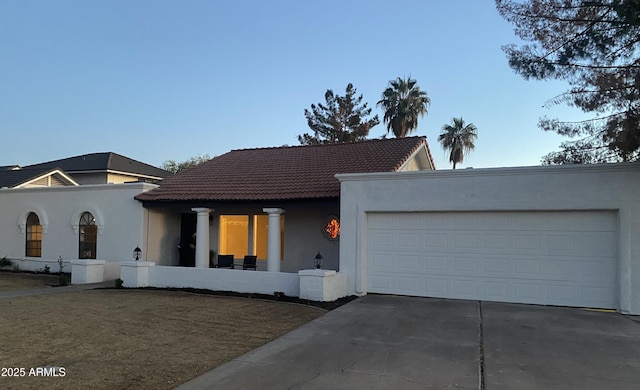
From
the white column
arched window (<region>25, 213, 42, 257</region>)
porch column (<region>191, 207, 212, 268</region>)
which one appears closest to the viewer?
porch column (<region>191, 207, 212, 268</region>)

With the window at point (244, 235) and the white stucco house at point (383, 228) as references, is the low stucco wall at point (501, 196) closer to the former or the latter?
the white stucco house at point (383, 228)

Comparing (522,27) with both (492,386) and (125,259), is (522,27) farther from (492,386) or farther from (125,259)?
(125,259)

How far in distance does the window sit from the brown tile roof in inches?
60.5

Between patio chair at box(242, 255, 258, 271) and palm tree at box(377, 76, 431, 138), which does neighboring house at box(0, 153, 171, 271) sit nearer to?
patio chair at box(242, 255, 258, 271)

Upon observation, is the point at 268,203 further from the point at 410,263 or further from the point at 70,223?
the point at 70,223

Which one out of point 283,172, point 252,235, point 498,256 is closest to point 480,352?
point 498,256

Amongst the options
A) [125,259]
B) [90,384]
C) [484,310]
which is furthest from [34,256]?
[484,310]

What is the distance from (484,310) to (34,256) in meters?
17.3

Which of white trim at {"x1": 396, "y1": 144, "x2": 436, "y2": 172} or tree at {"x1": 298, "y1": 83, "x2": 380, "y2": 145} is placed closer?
white trim at {"x1": 396, "y1": 144, "x2": 436, "y2": 172}

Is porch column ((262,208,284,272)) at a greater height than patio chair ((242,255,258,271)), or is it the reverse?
porch column ((262,208,284,272))

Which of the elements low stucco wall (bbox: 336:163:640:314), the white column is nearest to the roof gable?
the white column

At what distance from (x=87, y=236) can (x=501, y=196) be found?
578 inches

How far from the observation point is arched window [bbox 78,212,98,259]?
17.3 meters

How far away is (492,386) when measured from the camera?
17.4ft
